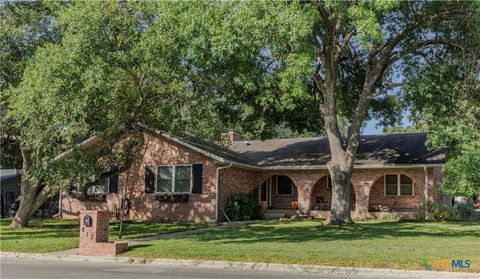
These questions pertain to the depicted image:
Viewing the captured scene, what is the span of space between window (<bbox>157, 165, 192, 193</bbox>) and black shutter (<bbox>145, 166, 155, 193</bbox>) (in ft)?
0.87

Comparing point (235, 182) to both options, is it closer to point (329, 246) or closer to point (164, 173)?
point (164, 173)

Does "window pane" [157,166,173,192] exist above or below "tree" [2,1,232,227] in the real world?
below

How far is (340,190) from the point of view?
22.6 meters

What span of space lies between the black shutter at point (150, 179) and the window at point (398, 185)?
490 inches

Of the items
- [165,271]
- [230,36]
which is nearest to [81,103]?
[230,36]

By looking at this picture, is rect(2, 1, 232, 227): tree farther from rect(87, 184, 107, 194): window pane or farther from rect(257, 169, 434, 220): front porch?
rect(257, 169, 434, 220): front porch

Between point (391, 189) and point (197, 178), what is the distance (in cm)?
1063

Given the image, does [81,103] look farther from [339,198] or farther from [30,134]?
[339,198]

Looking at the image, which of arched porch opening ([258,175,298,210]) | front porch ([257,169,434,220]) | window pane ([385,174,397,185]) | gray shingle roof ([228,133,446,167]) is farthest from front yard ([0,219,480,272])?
arched porch opening ([258,175,298,210])

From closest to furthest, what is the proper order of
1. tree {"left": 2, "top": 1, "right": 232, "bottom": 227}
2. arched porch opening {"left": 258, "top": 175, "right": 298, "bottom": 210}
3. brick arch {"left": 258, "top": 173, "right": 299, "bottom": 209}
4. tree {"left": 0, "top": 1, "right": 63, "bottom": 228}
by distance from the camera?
tree {"left": 2, "top": 1, "right": 232, "bottom": 227} → tree {"left": 0, "top": 1, "right": 63, "bottom": 228} → brick arch {"left": 258, "top": 173, "right": 299, "bottom": 209} → arched porch opening {"left": 258, "top": 175, "right": 298, "bottom": 210}

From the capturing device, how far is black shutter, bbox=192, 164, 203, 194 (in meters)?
25.7

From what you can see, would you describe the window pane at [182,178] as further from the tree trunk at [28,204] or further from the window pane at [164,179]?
the tree trunk at [28,204]

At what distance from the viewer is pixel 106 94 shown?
1695cm

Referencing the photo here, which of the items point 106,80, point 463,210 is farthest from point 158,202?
point 463,210
